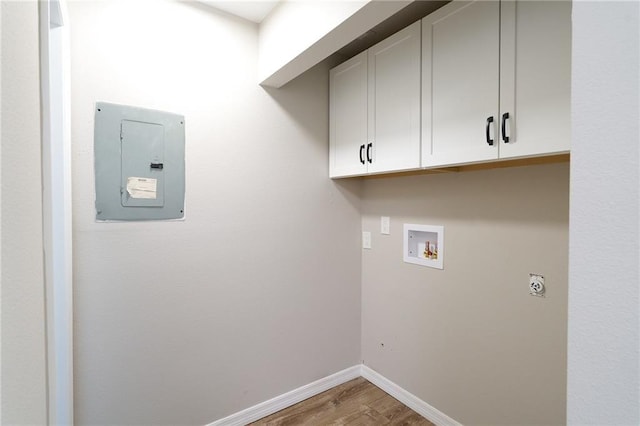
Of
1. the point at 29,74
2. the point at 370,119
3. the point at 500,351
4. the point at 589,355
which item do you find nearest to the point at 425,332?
the point at 500,351

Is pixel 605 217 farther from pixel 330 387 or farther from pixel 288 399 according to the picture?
pixel 330 387

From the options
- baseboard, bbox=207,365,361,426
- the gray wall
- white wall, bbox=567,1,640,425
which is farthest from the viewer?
baseboard, bbox=207,365,361,426

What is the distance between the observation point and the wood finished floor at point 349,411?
1.95 meters

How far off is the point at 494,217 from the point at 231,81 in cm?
174

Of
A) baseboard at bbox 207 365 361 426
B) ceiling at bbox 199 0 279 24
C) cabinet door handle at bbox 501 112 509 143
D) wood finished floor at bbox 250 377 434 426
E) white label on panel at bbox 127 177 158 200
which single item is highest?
ceiling at bbox 199 0 279 24

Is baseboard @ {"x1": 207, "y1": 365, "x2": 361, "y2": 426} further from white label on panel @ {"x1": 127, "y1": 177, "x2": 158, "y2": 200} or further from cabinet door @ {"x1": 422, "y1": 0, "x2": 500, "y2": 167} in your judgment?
cabinet door @ {"x1": 422, "y1": 0, "x2": 500, "y2": 167}

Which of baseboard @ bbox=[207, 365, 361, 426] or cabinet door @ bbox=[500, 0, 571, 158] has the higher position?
cabinet door @ bbox=[500, 0, 571, 158]

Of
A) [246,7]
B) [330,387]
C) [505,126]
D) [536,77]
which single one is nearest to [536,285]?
[505,126]

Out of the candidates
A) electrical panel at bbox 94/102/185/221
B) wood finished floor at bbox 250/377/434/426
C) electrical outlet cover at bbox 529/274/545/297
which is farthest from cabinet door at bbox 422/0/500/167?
wood finished floor at bbox 250/377/434/426

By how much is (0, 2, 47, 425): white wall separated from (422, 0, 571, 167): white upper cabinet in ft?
5.09

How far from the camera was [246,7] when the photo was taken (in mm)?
1757

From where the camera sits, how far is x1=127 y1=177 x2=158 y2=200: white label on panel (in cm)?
155

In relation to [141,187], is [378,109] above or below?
above

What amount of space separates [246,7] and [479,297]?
2166 millimetres
